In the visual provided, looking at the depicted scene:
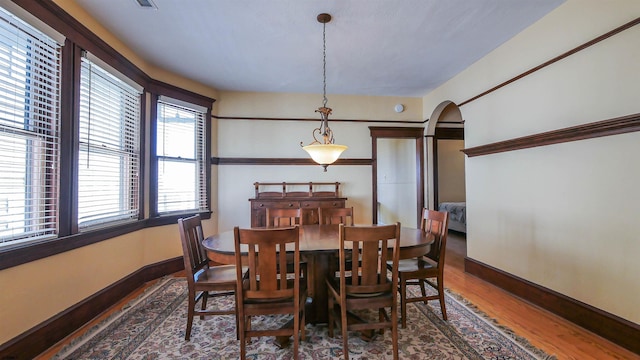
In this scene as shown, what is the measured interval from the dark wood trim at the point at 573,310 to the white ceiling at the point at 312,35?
8.43ft

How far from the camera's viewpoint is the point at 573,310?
2197 millimetres

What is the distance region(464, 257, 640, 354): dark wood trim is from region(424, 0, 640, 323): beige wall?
0.06 meters

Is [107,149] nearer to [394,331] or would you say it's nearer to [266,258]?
[266,258]

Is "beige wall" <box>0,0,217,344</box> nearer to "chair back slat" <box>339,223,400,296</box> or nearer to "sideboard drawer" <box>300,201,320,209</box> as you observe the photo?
"sideboard drawer" <box>300,201,320,209</box>

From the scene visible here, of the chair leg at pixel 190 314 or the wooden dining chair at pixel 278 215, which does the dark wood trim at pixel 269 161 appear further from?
the chair leg at pixel 190 314

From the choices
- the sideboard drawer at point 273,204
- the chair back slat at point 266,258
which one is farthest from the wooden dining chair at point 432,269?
the sideboard drawer at point 273,204

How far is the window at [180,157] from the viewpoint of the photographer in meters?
3.52

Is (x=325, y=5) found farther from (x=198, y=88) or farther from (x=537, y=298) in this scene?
(x=537, y=298)

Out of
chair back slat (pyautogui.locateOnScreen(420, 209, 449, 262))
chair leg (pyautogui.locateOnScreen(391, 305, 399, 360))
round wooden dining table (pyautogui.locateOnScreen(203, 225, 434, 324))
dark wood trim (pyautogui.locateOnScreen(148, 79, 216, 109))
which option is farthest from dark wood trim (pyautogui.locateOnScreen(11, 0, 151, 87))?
chair back slat (pyautogui.locateOnScreen(420, 209, 449, 262))

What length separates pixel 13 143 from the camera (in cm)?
176

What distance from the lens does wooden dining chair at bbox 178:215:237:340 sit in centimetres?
199

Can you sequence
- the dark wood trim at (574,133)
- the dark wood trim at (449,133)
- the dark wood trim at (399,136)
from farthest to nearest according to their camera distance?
the dark wood trim at (449,133), the dark wood trim at (399,136), the dark wood trim at (574,133)

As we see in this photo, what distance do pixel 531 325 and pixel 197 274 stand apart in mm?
2811

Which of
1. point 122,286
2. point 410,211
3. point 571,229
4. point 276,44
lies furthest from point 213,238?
point 410,211
